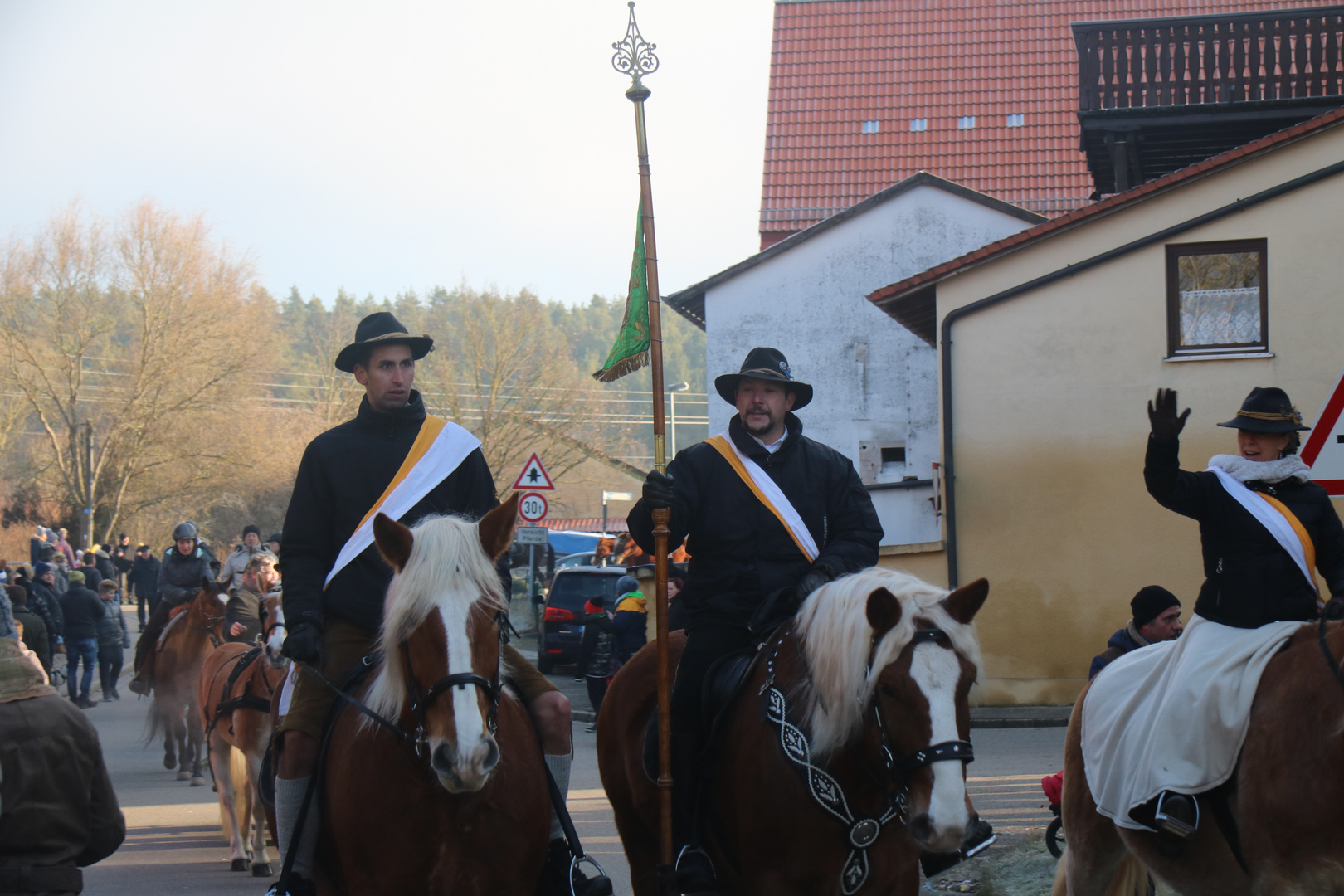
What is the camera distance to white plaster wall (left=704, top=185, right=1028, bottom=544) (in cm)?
2477

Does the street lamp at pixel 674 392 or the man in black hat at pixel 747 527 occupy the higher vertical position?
the street lamp at pixel 674 392

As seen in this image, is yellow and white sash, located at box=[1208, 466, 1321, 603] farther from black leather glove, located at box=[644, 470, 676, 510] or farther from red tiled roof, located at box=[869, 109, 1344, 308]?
red tiled roof, located at box=[869, 109, 1344, 308]

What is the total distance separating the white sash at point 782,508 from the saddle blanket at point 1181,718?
1.50m

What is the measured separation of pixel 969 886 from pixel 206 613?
27.7ft

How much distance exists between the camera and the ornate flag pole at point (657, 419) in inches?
202

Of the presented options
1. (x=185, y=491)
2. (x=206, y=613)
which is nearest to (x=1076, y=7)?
(x=206, y=613)

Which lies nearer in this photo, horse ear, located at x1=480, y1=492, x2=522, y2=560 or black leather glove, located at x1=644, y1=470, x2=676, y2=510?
horse ear, located at x1=480, y1=492, x2=522, y2=560

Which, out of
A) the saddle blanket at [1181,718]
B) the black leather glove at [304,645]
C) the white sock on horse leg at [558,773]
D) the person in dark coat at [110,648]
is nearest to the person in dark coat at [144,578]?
the person in dark coat at [110,648]

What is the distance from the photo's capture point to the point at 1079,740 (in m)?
5.99

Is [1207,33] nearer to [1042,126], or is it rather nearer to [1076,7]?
[1042,126]

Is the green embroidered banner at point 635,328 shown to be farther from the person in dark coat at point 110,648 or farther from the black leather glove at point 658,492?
the person in dark coat at point 110,648

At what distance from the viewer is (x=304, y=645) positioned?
4.54 m

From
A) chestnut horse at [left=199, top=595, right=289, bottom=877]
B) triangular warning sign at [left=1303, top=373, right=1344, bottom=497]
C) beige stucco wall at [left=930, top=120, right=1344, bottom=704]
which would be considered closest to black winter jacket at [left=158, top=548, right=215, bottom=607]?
chestnut horse at [left=199, top=595, right=289, bottom=877]

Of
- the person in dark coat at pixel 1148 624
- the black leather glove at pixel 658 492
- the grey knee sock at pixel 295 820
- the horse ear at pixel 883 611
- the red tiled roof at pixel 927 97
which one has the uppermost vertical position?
A: the red tiled roof at pixel 927 97
